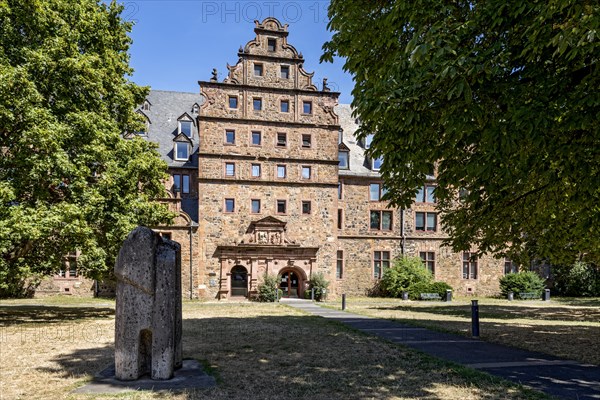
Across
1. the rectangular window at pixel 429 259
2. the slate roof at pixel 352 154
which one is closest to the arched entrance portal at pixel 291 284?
the slate roof at pixel 352 154

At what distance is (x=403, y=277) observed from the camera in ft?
103

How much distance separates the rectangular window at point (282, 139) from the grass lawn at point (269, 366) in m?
17.6

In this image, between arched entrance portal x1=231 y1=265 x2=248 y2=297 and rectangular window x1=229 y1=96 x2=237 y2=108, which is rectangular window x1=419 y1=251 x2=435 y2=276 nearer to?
arched entrance portal x1=231 y1=265 x2=248 y2=297

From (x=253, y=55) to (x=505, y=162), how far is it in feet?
82.7

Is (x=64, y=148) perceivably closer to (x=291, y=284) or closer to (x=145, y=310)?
(x=145, y=310)

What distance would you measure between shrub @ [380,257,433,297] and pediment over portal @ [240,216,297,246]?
8.14m

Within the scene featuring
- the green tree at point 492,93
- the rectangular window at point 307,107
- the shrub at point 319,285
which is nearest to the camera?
the green tree at point 492,93

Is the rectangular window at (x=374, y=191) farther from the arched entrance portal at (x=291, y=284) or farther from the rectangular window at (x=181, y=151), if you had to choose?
the rectangular window at (x=181, y=151)

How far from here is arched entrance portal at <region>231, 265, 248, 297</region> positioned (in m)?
28.7

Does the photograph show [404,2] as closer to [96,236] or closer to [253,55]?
[96,236]

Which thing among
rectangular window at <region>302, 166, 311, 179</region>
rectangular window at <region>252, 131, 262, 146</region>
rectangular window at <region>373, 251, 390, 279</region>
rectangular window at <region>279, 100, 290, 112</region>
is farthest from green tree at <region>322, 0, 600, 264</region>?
rectangular window at <region>373, 251, 390, 279</region>

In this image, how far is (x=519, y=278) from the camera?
33.8 meters

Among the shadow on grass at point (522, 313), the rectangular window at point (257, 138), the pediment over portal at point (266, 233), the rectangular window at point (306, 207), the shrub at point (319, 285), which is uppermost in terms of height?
the rectangular window at point (257, 138)

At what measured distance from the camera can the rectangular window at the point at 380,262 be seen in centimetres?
3294
